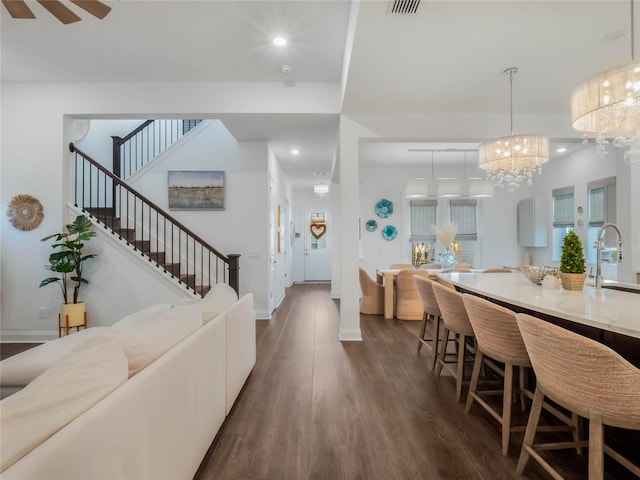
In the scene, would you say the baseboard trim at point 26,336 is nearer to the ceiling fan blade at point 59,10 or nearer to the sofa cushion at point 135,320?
the sofa cushion at point 135,320

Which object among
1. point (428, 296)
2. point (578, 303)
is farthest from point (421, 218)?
point (578, 303)

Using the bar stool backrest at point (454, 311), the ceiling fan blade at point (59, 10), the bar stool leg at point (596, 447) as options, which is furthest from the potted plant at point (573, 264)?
the ceiling fan blade at point (59, 10)

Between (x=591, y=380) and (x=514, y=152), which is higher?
(x=514, y=152)

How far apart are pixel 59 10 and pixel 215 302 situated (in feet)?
7.41

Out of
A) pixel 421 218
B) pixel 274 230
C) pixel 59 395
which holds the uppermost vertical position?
pixel 421 218

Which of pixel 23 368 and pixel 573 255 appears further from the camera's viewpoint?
pixel 573 255

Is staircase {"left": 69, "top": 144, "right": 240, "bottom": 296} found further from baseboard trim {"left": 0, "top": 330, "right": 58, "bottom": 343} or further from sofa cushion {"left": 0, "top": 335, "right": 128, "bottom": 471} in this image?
sofa cushion {"left": 0, "top": 335, "right": 128, "bottom": 471}

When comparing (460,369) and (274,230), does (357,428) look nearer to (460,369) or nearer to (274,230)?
(460,369)

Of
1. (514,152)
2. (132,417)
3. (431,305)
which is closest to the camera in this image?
(132,417)

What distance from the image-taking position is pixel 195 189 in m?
5.47

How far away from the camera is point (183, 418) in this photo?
145 centimetres

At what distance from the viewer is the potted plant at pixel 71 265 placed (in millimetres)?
3822

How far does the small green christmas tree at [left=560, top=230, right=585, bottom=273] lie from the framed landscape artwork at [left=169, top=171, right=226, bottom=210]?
471 cm

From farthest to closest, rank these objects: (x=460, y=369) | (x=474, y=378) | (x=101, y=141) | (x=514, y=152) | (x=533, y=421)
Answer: (x=101, y=141) < (x=514, y=152) < (x=460, y=369) < (x=474, y=378) < (x=533, y=421)
